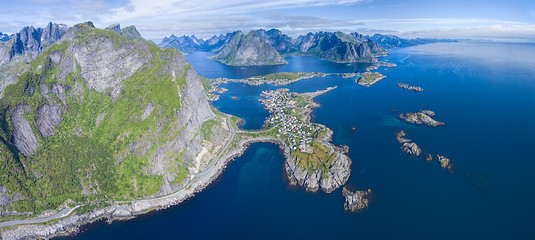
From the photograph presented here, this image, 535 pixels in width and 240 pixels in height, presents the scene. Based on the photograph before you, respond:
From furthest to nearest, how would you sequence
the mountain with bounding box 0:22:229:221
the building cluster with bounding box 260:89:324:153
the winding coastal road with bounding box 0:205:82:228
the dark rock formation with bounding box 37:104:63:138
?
the building cluster with bounding box 260:89:324:153, the dark rock formation with bounding box 37:104:63:138, the mountain with bounding box 0:22:229:221, the winding coastal road with bounding box 0:205:82:228

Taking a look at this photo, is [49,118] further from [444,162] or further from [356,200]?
[444,162]

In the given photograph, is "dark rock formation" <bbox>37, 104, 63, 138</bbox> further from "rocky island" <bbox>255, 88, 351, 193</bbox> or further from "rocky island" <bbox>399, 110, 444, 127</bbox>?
"rocky island" <bbox>399, 110, 444, 127</bbox>

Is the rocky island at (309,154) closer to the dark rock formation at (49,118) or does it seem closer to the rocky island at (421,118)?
the rocky island at (421,118)

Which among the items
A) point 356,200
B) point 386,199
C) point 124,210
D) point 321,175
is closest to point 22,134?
point 124,210

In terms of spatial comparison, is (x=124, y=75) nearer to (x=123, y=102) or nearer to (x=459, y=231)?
(x=123, y=102)

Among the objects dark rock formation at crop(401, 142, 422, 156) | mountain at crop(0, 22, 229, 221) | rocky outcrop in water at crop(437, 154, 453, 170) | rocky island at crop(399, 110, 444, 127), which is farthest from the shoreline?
rocky island at crop(399, 110, 444, 127)
